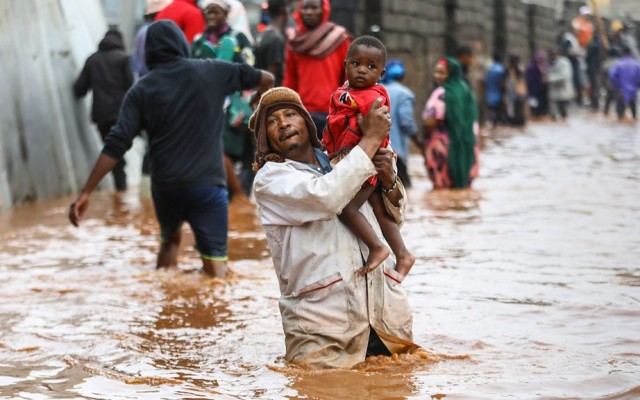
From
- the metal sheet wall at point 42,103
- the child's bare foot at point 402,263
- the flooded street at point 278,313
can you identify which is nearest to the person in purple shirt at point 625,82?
the flooded street at point 278,313

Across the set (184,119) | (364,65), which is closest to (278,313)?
(184,119)

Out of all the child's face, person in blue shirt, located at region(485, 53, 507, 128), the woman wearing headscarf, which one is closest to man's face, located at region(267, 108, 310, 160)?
the child's face

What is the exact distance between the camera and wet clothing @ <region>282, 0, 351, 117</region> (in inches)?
387

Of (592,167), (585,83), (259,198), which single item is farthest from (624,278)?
(585,83)

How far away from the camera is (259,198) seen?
5.13 m

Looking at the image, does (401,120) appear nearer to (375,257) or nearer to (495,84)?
(375,257)

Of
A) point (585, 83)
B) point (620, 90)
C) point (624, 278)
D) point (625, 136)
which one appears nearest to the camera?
point (624, 278)

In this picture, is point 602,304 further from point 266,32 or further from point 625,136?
point 625,136

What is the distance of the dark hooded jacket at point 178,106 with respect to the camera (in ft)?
24.4

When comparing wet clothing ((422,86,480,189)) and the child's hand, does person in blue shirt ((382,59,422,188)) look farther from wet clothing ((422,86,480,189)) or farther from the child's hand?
the child's hand

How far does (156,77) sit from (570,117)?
2395 cm

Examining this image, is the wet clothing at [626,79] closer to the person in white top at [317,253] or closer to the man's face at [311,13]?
the man's face at [311,13]

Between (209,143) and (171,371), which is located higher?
(209,143)

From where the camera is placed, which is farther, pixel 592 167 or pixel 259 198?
pixel 592 167
